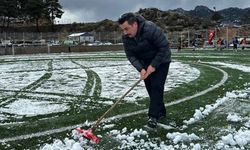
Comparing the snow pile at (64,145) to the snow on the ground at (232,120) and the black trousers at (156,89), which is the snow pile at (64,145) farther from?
the snow on the ground at (232,120)

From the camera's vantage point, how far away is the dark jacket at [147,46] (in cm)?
734

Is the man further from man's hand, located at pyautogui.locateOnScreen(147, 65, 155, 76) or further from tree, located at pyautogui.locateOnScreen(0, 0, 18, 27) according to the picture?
tree, located at pyautogui.locateOnScreen(0, 0, 18, 27)

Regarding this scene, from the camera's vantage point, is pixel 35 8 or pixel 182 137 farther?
pixel 35 8

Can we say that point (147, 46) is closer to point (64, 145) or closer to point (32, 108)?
point (64, 145)

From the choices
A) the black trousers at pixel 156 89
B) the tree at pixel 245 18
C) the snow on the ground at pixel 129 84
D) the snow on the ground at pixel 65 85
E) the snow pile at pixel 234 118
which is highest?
the tree at pixel 245 18

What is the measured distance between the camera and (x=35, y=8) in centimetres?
9506

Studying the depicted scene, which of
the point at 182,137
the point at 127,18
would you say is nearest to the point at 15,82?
the point at 127,18

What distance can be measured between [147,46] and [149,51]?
13 centimetres

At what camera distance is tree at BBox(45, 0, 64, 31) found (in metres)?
98.0

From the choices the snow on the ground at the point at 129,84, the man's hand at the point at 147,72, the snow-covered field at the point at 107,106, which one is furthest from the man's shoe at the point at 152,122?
the snow on the ground at the point at 129,84

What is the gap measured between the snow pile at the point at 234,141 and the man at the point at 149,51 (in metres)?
1.36

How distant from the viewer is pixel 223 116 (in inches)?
325

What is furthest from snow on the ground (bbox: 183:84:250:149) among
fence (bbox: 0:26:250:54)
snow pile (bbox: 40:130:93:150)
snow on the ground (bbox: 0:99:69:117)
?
fence (bbox: 0:26:250:54)

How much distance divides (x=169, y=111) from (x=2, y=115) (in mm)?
3386
